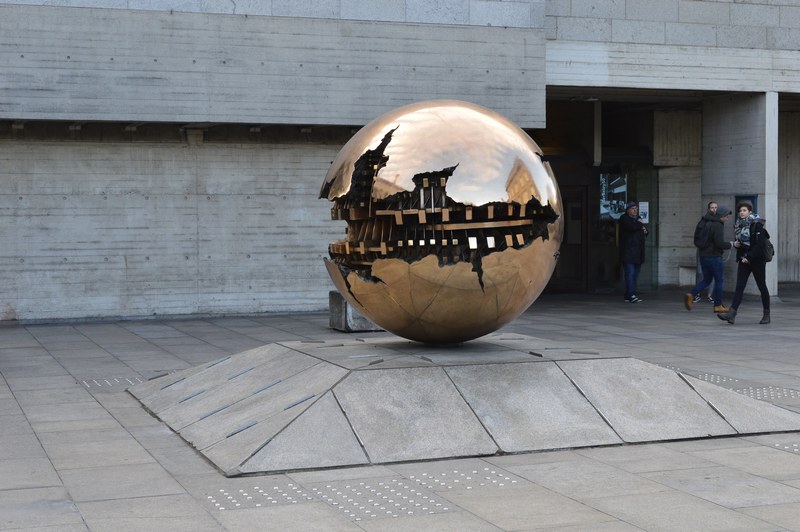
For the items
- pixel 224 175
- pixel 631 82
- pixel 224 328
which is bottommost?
Result: pixel 224 328

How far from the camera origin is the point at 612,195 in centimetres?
2569

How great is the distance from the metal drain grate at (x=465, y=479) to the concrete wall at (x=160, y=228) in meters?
12.3

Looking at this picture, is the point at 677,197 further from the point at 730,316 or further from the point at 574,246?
the point at 730,316

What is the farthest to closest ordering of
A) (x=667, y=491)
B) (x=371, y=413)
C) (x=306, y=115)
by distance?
(x=306, y=115) < (x=371, y=413) < (x=667, y=491)

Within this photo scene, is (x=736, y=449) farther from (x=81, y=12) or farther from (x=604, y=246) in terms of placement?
(x=604, y=246)

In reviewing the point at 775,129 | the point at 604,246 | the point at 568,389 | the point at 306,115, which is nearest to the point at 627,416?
the point at 568,389

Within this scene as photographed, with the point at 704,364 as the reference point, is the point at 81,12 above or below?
above

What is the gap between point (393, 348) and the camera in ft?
32.6

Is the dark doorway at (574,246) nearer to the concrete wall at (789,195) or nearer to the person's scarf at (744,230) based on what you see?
the concrete wall at (789,195)

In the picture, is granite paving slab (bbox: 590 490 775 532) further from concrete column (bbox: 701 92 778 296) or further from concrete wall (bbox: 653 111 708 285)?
concrete wall (bbox: 653 111 708 285)

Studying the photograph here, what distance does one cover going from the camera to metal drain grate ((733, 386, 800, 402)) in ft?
34.2

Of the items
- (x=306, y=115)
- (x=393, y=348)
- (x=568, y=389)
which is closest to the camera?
(x=568, y=389)

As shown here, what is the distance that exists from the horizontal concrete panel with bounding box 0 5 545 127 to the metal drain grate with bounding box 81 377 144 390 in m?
6.97

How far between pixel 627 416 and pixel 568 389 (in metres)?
0.51
